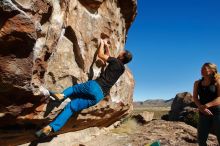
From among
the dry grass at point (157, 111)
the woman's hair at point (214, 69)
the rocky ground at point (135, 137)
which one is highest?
the dry grass at point (157, 111)

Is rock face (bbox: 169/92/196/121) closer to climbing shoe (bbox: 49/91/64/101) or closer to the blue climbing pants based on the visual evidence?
the blue climbing pants

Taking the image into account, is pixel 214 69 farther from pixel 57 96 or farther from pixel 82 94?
pixel 57 96

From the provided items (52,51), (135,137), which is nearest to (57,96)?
(52,51)

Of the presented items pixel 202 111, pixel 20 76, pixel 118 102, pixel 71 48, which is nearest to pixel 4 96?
pixel 20 76

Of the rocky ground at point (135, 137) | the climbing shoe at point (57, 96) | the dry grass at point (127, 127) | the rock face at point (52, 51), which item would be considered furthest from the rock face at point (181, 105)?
the climbing shoe at point (57, 96)

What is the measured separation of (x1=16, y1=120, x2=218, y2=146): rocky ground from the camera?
976 cm

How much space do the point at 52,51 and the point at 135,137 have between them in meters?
6.19

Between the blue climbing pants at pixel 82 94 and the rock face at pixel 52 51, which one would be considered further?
the blue climbing pants at pixel 82 94

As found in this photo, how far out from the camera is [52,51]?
676 cm

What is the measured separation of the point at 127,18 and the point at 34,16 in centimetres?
649

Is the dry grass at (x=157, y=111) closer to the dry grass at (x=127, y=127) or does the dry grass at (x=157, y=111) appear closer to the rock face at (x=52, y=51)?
the dry grass at (x=127, y=127)

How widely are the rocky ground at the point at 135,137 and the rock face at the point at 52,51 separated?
47 centimetres

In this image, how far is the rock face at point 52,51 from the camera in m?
5.16

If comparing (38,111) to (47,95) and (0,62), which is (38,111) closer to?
(47,95)
